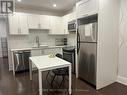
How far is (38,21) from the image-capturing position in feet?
14.0

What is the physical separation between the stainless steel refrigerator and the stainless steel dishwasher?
205 centimetres

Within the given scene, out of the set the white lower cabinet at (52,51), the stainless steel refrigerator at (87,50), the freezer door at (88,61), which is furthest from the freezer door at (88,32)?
the white lower cabinet at (52,51)

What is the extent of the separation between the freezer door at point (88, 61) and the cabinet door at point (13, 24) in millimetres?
2635

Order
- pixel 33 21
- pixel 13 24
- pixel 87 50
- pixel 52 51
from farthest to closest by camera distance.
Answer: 1. pixel 52 51
2. pixel 33 21
3. pixel 13 24
4. pixel 87 50

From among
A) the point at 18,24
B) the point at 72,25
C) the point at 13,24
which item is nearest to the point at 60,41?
the point at 72,25

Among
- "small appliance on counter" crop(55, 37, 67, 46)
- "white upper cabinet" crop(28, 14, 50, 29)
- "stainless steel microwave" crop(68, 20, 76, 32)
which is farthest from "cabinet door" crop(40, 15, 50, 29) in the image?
"stainless steel microwave" crop(68, 20, 76, 32)

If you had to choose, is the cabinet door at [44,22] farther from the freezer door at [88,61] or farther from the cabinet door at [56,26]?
the freezer door at [88,61]

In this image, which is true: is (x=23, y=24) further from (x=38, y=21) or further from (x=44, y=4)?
(x=44, y=4)

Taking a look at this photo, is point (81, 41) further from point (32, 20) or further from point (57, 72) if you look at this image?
point (32, 20)

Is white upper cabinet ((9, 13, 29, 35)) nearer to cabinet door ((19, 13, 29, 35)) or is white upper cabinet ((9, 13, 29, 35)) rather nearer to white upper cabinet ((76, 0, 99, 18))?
cabinet door ((19, 13, 29, 35))

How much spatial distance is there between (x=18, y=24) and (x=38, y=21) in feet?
2.65

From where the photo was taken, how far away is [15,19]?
388 cm

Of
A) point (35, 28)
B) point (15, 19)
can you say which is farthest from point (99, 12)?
point (15, 19)

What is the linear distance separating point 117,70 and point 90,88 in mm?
1055
